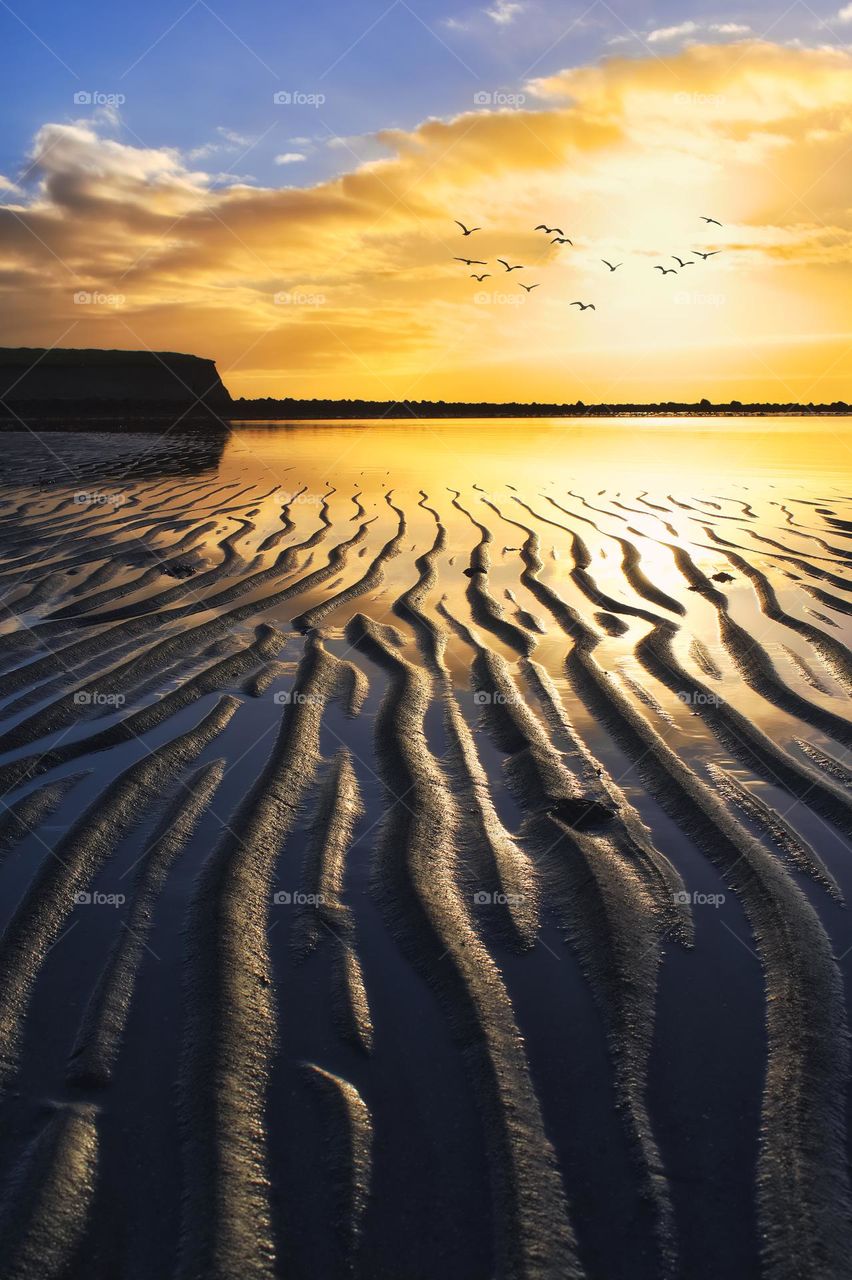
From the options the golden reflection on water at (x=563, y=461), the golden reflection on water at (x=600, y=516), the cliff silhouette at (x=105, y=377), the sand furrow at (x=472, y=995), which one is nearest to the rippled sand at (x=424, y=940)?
the sand furrow at (x=472, y=995)

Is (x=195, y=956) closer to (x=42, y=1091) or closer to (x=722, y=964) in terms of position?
(x=42, y=1091)

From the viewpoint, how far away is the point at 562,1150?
7.68 ft

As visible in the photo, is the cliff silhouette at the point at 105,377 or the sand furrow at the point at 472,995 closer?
the sand furrow at the point at 472,995

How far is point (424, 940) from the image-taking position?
10.7ft

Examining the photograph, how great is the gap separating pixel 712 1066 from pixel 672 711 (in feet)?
10.1

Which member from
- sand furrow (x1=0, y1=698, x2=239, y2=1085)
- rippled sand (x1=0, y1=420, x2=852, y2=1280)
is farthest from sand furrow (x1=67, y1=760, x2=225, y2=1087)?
sand furrow (x1=0, y1=698, x2=239, y2=1085)

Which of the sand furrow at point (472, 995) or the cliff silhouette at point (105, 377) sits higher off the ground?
the cliff silhouette at point (105, 377)

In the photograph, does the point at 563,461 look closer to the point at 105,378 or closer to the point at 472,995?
the point at 472,995

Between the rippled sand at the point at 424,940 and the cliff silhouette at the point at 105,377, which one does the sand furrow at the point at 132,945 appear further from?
the cliff silhouette at the point at 105,377

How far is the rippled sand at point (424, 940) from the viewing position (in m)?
2.18

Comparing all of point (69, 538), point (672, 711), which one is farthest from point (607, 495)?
point (672, 711)

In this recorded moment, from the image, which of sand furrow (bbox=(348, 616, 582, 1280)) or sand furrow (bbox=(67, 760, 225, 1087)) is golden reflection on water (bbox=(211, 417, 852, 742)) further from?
sand furrow (bbox=(67, 760, 225, 1087))

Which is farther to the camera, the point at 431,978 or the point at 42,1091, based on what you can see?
the point at 431,978

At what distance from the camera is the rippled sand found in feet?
7.15
